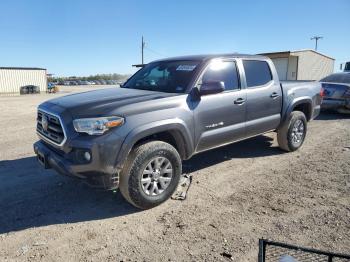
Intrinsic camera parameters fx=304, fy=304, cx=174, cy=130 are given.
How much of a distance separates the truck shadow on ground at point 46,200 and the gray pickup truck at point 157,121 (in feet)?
1.65

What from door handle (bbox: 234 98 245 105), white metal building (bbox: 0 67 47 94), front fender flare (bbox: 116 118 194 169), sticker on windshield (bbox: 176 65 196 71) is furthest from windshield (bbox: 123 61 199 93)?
white metal building (bbox: 0 67 47 94)

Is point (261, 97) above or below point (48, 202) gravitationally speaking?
above

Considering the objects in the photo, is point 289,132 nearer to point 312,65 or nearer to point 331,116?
point 331,116

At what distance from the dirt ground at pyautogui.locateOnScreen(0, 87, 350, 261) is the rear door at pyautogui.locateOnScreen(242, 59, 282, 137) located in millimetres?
717

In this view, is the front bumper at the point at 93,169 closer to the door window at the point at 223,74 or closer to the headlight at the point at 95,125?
the headlight at the point at 95,125

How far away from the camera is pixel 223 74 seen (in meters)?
4.65

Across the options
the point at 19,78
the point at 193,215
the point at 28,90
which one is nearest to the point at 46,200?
the point at 193,215

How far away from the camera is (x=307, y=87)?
6.23m

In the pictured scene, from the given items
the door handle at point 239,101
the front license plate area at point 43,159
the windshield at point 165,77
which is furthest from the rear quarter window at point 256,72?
the front license plate area at point 43,159

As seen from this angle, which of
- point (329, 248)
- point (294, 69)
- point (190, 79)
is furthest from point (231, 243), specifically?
point (294, 69)

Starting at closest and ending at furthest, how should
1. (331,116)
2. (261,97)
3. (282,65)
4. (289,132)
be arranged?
(261,97) < (289,132) < (331,116) < (282,65)

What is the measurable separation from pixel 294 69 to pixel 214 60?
23.8 meters

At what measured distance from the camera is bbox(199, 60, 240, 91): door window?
4425 mm

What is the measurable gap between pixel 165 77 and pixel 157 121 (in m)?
1.26
